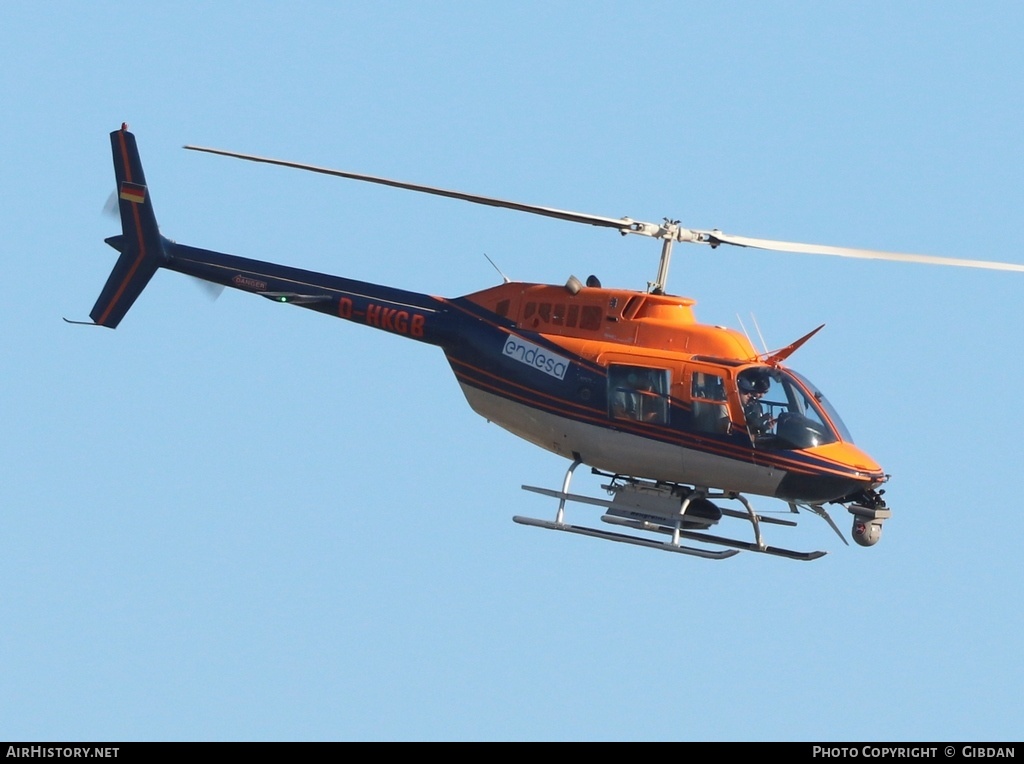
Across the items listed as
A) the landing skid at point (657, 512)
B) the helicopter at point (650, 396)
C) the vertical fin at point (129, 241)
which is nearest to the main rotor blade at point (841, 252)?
the helicopter at point (650, 396)

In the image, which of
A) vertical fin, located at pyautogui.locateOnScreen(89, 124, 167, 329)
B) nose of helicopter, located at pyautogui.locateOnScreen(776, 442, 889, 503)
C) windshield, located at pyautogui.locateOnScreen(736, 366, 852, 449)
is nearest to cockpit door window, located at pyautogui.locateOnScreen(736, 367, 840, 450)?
windshield, located at pyautogui.locateOnScreen(736, 366, 852, 449)

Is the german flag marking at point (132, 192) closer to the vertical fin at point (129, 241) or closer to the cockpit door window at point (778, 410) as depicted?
the vertical fin at point (129, 241)

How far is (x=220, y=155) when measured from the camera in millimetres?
25422

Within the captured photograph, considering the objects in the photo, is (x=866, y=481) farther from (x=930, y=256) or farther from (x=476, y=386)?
(x=476, y=386)

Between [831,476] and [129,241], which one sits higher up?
[129,241]

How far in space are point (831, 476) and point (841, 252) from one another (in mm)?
2764

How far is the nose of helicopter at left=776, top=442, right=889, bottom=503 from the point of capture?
921 inches

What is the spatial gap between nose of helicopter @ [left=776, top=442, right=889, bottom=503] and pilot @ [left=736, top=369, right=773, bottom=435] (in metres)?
0.73

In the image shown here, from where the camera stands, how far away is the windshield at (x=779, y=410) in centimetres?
2356

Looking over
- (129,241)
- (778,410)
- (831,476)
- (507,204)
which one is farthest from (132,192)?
(831,476)

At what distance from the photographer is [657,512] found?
967 inches

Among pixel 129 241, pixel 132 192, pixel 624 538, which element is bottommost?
pixel 624 538

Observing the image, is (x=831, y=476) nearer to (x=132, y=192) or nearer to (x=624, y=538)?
(x=624, y=538)
